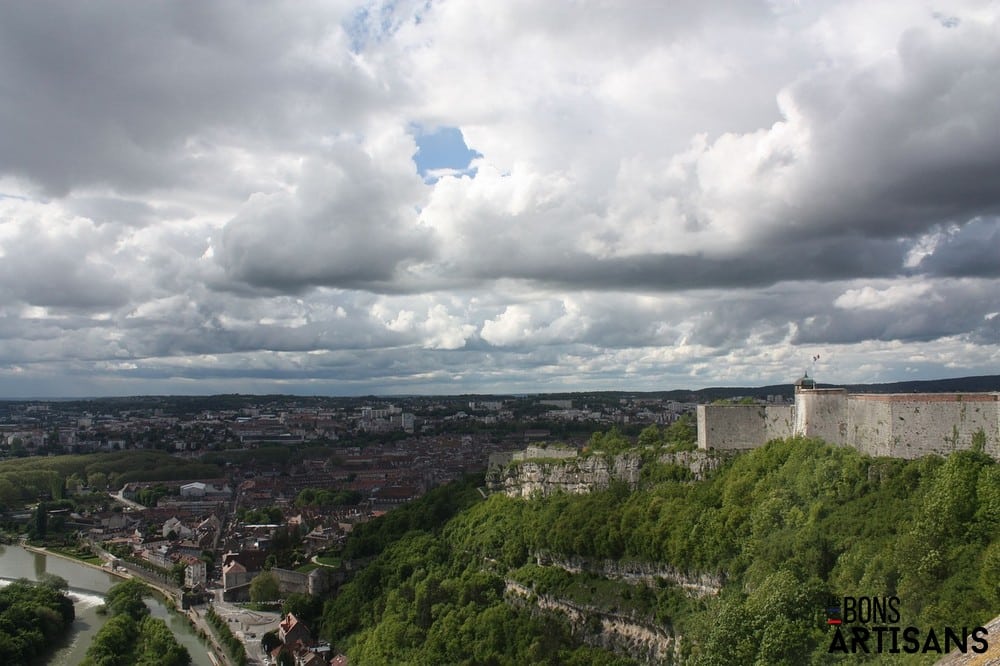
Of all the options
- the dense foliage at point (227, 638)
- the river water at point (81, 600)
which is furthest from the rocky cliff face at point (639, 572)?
the river water at point (81, 600)

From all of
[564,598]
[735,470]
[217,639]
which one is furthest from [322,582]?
[735,470]

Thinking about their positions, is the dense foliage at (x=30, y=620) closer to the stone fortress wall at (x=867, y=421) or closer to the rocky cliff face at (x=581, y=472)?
the rocky cliff face at (x=581, y=472)

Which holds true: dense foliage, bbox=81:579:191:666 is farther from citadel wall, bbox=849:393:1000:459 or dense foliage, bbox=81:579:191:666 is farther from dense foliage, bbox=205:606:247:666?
citadel wall, bbox=849:393:1000:459

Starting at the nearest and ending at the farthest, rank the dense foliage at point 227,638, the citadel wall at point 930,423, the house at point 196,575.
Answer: the citadel wall at point 930,423 → the dense foliage at point 227,638 → the house at point 196,575

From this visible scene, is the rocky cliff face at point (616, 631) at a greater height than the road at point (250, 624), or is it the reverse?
the rocky cliff face at point (616, 631)

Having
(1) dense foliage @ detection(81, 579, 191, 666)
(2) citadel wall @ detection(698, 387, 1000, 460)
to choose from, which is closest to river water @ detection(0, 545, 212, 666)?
(1) dense foliage @ detection(81, 579, 191, 666)
